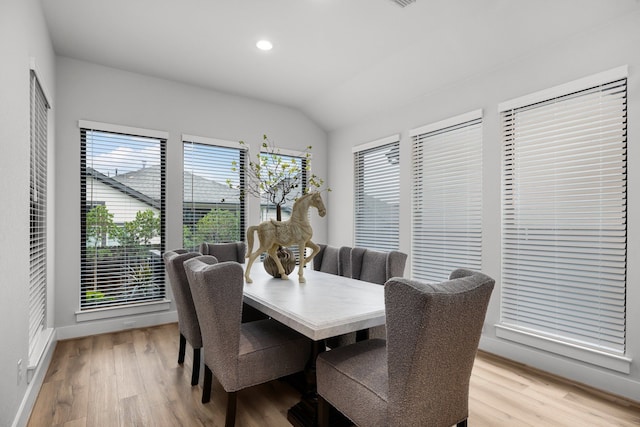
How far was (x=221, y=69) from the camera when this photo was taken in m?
3.73

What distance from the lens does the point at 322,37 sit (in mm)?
3109

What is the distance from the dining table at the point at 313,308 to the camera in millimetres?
1562

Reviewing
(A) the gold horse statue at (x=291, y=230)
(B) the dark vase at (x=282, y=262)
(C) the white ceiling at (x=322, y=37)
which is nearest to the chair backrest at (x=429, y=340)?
(A) the gold horse statue at (x=291, y=230)

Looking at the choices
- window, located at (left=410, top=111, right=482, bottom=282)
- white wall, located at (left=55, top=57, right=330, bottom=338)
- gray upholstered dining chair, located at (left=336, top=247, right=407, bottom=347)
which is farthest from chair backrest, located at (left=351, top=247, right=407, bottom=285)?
white wall, located at (left=55, top=57, right=330, bottom=338)

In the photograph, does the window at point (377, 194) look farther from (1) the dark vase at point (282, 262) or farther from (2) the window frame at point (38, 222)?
(2) the window frame at point (38, 222)

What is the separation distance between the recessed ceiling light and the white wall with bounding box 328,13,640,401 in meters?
1.74

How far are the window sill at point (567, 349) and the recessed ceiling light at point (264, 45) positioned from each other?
3.37 metres

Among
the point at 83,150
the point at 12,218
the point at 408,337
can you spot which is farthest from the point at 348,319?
the point at 83,150

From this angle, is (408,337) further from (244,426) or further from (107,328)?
(107,328)

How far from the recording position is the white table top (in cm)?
155

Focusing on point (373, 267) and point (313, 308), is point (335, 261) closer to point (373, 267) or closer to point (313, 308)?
point (373, 267)

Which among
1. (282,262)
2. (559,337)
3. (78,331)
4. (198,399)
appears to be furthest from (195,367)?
(559,337)

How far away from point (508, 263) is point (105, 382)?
3.44m

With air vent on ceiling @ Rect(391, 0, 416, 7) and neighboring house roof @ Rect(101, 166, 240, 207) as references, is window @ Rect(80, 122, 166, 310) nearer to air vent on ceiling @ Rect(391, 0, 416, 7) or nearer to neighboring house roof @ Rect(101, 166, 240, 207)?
neighboring house roof @ Rect(101, 166, 240, 207)
